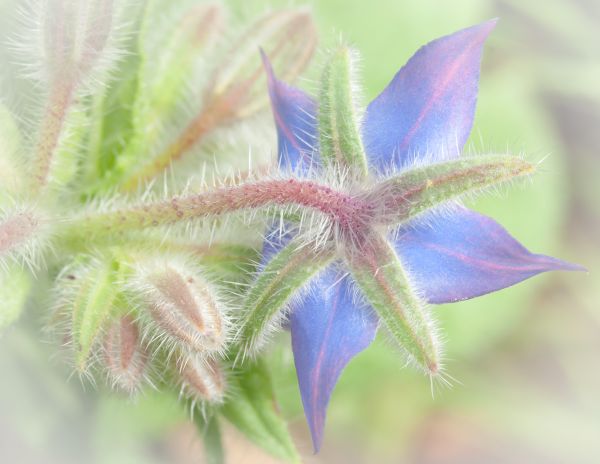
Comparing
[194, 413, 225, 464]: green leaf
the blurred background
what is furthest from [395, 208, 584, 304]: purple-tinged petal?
the blurred background

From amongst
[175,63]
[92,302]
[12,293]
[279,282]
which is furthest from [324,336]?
[175,63]

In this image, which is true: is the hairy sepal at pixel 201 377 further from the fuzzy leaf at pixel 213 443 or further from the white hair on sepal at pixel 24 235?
the white hair on sepal at pixel 24 235

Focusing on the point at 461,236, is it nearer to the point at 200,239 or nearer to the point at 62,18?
the point at 200,239

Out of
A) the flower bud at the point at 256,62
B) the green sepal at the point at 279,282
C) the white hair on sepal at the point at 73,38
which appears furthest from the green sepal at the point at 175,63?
the green sepal at the point at 279,282

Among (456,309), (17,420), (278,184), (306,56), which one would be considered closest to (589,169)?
(456,309)

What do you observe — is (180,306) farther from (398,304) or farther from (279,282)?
(398,304)

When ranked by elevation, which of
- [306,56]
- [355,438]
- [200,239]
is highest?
[306,56]
